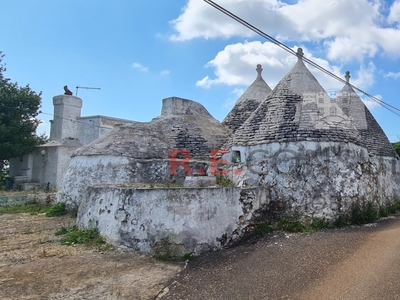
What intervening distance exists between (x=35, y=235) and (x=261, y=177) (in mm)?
6604

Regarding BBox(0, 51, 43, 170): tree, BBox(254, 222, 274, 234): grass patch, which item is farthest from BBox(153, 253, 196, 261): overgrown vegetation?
BBox(0, 51, 43, 170): tree

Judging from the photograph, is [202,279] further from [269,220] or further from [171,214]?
[269,220]

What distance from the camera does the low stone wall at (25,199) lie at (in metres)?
13.5

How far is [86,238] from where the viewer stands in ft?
25.0

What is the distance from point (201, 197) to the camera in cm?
700

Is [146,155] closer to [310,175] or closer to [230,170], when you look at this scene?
[230,170]

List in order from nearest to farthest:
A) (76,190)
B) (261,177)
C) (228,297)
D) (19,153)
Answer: (228,297) < (261,177) < (76,190) < (19,153)

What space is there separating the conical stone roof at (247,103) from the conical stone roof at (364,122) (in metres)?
3.86

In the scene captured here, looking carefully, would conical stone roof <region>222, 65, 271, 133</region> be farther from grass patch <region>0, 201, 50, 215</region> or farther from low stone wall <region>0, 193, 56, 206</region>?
grass patch <region>0, 201, 50, 215</region>

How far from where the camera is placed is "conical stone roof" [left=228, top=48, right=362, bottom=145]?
9227 mm

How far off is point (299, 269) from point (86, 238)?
499 cm

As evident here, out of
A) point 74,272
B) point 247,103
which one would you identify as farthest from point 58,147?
point 74,272

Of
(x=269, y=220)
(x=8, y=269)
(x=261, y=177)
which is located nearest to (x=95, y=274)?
(x=8, y=269)

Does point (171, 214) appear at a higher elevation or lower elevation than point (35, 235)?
higher
